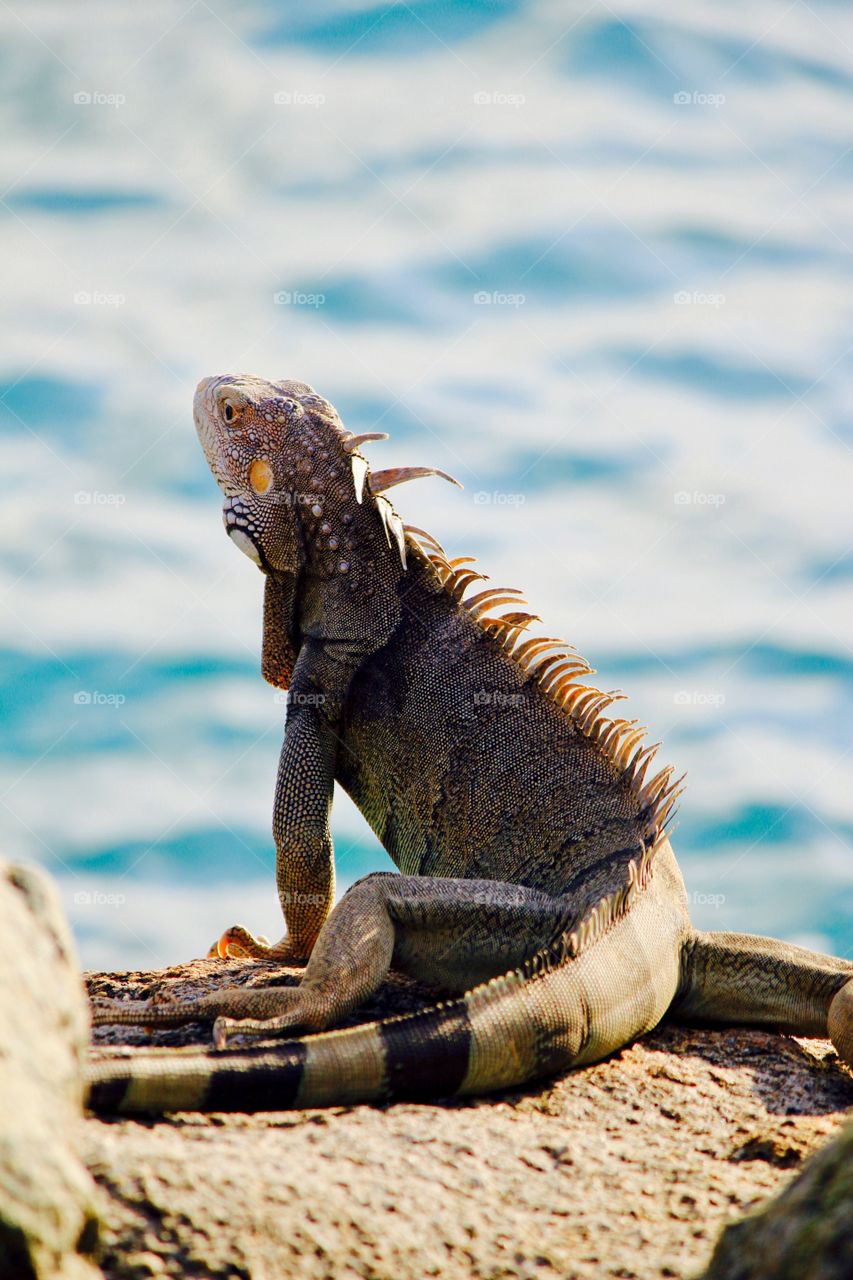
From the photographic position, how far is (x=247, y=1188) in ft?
10.6

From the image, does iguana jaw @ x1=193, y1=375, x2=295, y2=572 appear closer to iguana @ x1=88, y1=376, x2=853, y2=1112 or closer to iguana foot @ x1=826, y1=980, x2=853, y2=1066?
iguana @ x1=88, y1=376, x2=853, y2=1112

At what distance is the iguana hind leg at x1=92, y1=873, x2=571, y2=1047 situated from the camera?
4.67m

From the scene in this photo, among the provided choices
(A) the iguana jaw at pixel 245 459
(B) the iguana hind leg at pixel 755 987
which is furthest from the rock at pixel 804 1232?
(A) the iguana jaw at pixel 245 459

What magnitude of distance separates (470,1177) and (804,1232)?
1.40 meters

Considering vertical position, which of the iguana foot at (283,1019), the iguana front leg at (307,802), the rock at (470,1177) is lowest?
the rock at (470,1177)

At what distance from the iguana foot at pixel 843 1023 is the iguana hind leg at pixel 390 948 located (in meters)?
1.26

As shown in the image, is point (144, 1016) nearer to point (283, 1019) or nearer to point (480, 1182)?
point (283, 1019)

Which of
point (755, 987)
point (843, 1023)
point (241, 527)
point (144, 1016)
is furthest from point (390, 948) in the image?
point (241, 527)

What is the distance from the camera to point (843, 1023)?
538 centimetres

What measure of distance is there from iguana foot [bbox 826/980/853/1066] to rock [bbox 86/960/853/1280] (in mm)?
206

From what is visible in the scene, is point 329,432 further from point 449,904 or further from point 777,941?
point 777,941

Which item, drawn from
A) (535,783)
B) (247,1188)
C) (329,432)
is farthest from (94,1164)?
(329,432)

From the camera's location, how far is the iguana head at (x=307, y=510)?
674 centimetres

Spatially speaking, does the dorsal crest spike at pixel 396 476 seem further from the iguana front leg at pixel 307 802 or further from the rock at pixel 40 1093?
the rock at pixel 40 1093
